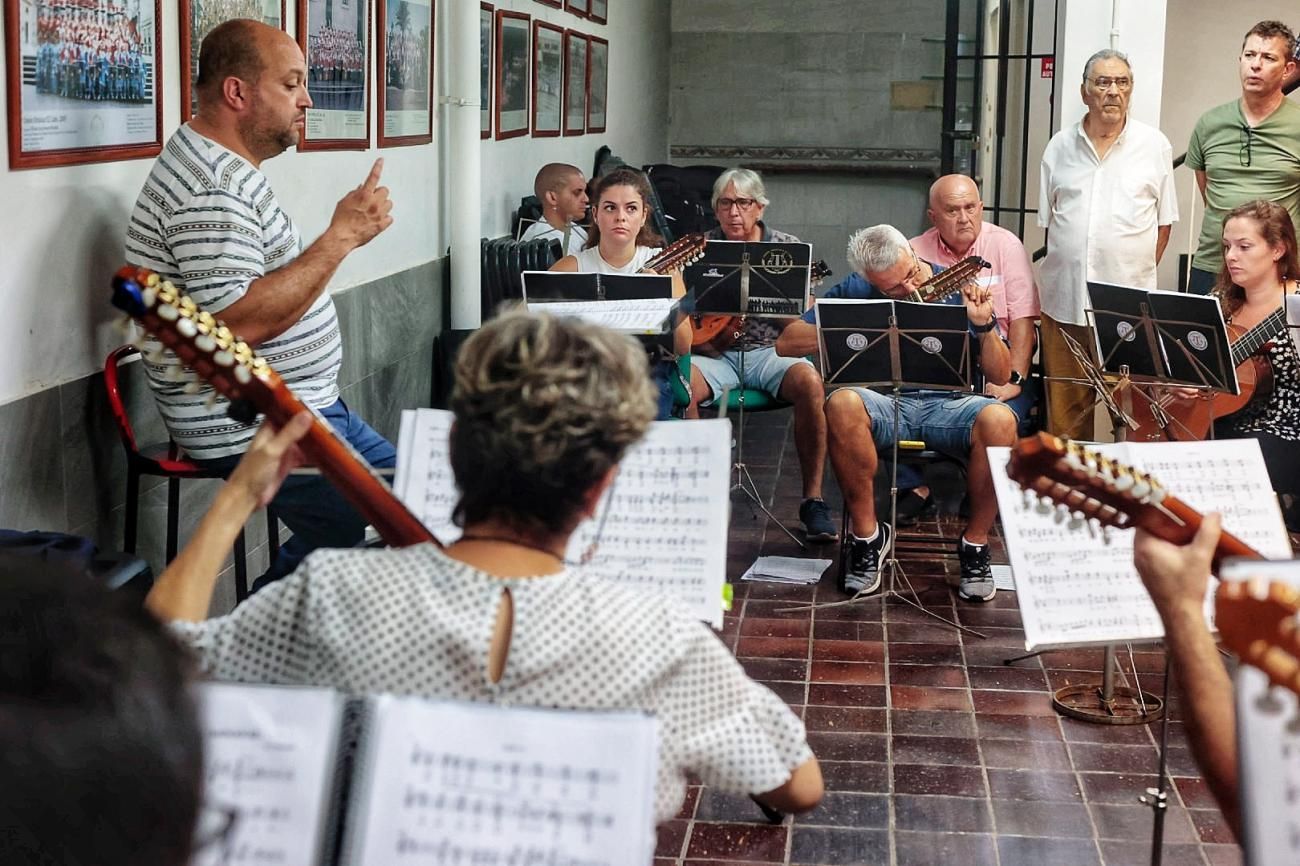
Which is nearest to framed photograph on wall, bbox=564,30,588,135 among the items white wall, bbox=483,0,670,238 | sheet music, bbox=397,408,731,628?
white wall, bbox=483,0,670,238

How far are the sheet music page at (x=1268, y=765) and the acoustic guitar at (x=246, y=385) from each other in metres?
0.96

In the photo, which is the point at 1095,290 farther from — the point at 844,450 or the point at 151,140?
the point at 151,140

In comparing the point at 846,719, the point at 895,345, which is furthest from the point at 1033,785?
the point at 895,345

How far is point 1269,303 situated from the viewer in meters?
4.73

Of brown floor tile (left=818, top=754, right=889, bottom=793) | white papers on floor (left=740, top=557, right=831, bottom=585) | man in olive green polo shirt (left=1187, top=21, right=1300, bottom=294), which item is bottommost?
brown floor tile (left=818, top=754, right=889, bottom=793)

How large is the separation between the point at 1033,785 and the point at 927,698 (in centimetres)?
56

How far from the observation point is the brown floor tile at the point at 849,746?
143 inches

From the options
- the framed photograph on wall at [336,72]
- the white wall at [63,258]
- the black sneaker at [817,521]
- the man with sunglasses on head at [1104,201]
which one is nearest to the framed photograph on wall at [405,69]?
the framed photograph on wall at [336,72]

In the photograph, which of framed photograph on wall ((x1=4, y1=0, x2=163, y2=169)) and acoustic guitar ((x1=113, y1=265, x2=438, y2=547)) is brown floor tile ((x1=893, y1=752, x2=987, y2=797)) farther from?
framed photograph on wall ((x1=4, y1=0, x2=163, y2=169))

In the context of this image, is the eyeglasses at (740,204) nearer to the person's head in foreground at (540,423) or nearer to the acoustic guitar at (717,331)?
the acoustic guitar at (717,331)

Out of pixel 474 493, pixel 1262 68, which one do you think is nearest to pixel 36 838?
pixel 474 493

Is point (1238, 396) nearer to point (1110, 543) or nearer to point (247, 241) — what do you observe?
point (1110, 543)

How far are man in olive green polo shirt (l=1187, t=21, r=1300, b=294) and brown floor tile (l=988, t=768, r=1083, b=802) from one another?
3.00 m

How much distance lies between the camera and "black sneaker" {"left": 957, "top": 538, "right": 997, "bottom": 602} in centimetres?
478
